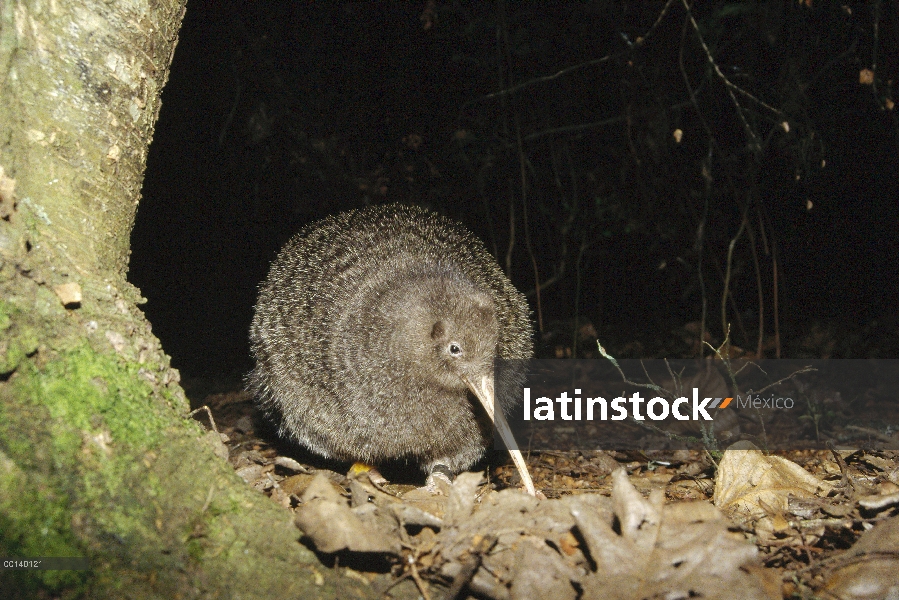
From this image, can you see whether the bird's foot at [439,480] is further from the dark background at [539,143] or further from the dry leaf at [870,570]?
the dark background at [539,143]

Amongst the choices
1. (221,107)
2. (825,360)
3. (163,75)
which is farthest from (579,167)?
(163,75)

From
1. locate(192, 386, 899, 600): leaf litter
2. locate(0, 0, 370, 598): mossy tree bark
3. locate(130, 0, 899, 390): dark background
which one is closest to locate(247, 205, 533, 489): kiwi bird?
locate(192, 386, 899, 600): leaf litter

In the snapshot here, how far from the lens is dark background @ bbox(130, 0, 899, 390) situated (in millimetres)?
5406

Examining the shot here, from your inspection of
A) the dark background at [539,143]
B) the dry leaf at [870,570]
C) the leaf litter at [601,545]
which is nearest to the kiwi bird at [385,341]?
the leaf litter at [601,545]

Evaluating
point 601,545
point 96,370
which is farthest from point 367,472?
point 601,545

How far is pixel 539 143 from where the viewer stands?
621 centimetres

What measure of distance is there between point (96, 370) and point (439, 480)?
1.96 metres

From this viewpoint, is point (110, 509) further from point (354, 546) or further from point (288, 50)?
point (288, 50)

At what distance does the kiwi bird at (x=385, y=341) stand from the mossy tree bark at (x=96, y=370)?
1328 millimetres

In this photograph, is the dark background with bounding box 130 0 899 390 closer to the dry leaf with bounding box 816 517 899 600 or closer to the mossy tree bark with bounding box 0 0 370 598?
the mossy tree bark with bounding box 0 0 370 598

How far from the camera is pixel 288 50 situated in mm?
5699

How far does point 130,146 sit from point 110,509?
1626 mm

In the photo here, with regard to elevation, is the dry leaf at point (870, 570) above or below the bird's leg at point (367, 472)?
above

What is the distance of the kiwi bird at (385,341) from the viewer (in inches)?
146
